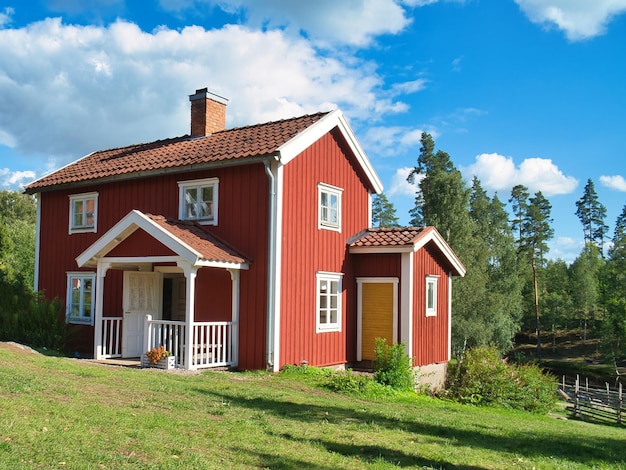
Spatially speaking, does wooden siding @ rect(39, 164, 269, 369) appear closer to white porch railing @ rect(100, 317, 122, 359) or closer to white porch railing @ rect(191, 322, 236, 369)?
white porch railing @ rect(191, 322, 236, 369)

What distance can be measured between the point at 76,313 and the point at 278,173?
8670 millimetres

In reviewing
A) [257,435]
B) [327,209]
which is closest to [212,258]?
[327,209]

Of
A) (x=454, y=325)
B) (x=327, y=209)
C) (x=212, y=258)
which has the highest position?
(x=327, y=209)

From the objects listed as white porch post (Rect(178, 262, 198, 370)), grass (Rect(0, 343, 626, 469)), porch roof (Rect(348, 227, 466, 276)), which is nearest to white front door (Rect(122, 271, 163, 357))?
Result: white porch post (Rect(178, 262, 198, 370))

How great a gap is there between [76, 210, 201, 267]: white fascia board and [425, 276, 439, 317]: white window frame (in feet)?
25.9

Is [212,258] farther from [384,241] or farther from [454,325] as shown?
[454,325]

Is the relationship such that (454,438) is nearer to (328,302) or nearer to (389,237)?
(328,302)

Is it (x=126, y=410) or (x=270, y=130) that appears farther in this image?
(x=270, y=130)

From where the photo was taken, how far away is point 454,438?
30.0ft

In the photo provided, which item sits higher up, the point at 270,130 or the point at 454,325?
the point at 270,130

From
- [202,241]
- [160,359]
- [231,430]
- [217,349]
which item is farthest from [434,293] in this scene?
[231,430]

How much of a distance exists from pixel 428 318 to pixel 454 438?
10009 millimetres

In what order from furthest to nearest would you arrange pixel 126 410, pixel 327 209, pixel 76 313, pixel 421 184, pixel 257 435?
pixel 421 184, pixel 76 313, pixel 327 209, pixel 126 410, pixel 257 435

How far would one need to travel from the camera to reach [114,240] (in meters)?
15.9
